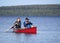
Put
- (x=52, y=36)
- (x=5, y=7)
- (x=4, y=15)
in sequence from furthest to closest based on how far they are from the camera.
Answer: (x=4, y=15), (x=5, y=7), (x=52, y=36)

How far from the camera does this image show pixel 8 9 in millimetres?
99375

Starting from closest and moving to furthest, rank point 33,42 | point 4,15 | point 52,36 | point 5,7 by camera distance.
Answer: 1. point 33,42
2. point 52,36
3. point 5,7
4. point 4,15

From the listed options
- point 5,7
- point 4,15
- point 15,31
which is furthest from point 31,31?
point 4,15

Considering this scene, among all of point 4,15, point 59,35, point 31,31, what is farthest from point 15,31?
point 4,15

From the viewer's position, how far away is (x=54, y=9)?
99062 millimetres

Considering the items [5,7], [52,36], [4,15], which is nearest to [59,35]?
[52,36]

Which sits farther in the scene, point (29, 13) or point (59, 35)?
point (29, 13)

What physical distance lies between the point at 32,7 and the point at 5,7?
712cm

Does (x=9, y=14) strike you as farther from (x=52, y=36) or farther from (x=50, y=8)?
(x=52, y=36)

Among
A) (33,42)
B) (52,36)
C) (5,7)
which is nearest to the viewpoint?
(33,42)

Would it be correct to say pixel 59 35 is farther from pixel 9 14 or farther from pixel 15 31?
pixel 9 14

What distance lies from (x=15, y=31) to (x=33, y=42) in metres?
6.61

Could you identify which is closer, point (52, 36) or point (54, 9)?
point (52, 36)

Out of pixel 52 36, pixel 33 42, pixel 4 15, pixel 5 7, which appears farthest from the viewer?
pixel 4 15
